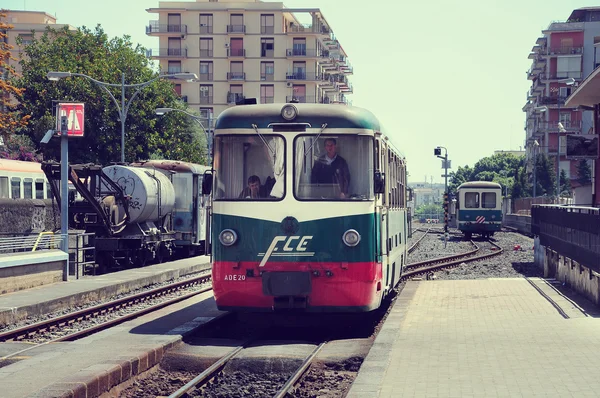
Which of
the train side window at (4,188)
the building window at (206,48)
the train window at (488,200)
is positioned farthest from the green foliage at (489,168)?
the train side window at (4,188)

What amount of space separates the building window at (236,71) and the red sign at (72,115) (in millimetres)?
81435

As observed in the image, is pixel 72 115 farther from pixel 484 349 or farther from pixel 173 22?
pixel 173 22

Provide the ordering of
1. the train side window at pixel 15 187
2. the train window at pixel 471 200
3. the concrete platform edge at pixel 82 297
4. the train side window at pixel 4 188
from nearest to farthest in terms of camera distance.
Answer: the concrete platform edge at pixel 82 297
the train side window at pixel 4 188
the train side window at pixel 15 187
the train window at pixel 471 200

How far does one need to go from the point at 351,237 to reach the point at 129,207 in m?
16.3

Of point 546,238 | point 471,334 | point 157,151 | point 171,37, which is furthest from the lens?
point 171,37

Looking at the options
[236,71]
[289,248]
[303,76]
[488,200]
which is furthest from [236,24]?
[289,248]

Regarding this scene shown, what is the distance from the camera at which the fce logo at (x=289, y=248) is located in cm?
1320

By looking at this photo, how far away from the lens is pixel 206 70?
4072 inches

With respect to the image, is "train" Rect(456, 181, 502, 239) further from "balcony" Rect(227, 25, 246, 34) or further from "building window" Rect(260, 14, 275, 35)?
"balcony" Rect(227, 25, 246, 34)

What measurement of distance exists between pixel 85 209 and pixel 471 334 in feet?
55.7

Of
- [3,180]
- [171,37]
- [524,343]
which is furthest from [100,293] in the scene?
[171,37]

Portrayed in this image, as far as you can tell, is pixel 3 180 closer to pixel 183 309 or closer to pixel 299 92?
pixel 183 309

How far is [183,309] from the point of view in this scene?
672 inches

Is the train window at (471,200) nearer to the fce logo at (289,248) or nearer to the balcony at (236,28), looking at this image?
the fce logo at (289,248)
